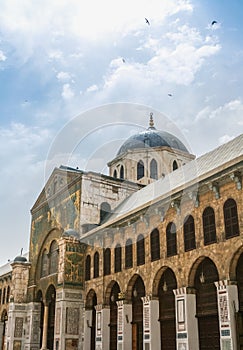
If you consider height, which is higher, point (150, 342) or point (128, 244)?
point (128, 244)

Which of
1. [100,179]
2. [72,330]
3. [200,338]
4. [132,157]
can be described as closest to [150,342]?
[200,338]

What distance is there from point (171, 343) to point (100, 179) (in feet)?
43.6

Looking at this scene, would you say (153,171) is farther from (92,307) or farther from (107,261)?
(92,307)

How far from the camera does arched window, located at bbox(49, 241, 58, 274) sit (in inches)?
1164

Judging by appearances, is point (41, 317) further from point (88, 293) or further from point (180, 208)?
point (180, 208)

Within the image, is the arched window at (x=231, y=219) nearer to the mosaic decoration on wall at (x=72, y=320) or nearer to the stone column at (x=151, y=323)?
the stone column at (x=151, y=323)

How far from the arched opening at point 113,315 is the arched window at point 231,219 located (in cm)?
920

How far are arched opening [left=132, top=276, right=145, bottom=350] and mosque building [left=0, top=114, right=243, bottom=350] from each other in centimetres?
5

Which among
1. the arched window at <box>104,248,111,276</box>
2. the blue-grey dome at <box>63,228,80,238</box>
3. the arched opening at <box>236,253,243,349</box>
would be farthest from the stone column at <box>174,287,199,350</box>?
the blue-grey dome at <box>63,228,80,238</box>

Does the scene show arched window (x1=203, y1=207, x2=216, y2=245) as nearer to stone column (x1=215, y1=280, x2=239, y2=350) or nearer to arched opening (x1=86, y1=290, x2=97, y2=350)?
stone column (x1=215, y1=280, x2=239, y2=350)

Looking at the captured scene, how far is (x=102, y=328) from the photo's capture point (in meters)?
23.6

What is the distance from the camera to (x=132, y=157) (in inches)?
1446

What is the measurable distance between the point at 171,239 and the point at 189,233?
1334 millimetres

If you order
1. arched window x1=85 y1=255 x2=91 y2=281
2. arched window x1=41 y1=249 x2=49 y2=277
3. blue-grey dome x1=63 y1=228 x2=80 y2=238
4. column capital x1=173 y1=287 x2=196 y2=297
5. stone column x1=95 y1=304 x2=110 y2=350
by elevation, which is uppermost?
blue-grey dome x1=63 y1=228 x2=80 y2=238
